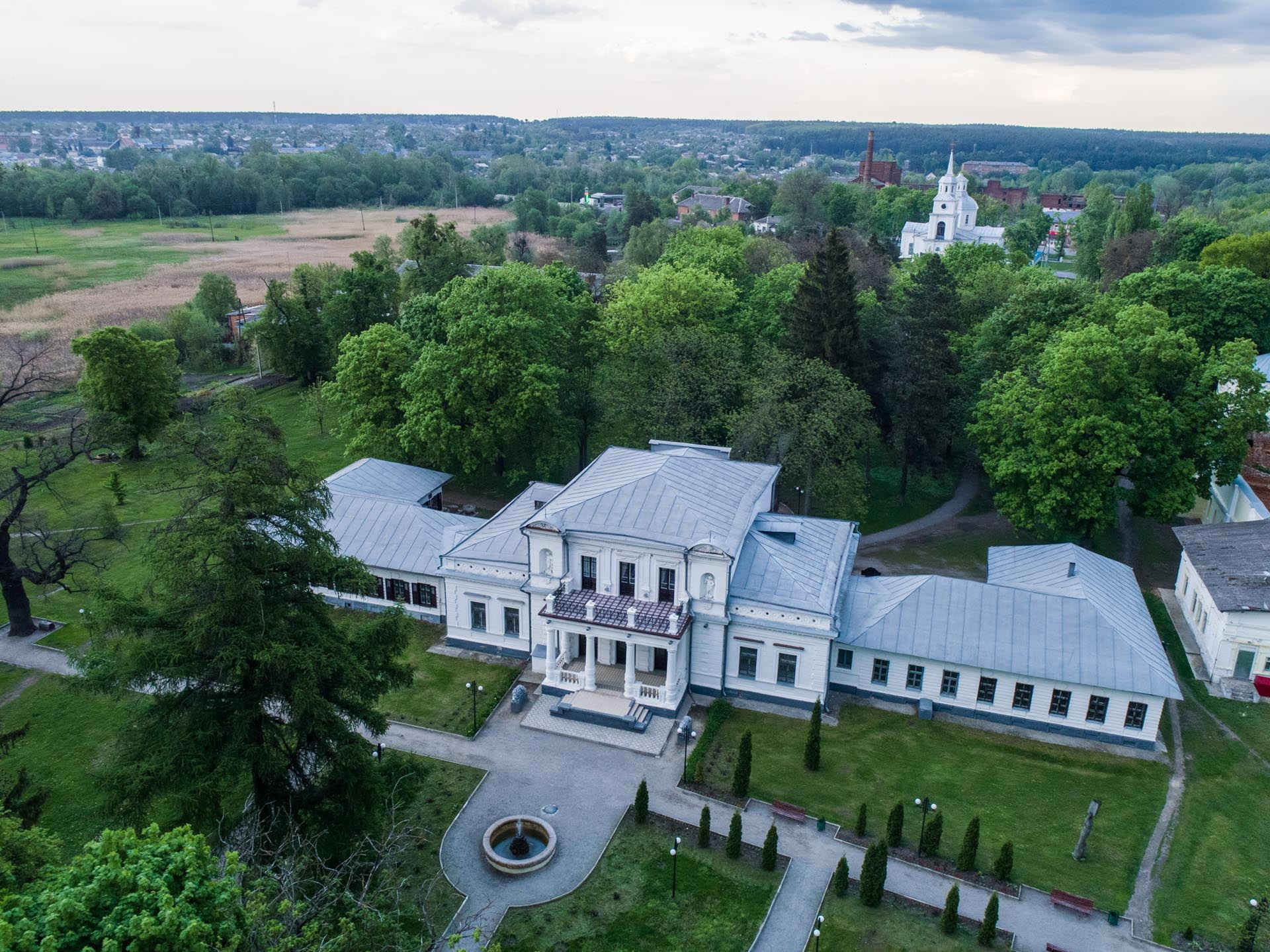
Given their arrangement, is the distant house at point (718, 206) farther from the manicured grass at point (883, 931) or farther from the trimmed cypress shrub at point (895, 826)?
the manicured grass at point (883, 931)

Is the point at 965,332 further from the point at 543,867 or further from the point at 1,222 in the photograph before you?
the point at 1,222

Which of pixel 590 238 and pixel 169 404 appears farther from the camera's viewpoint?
pixel 590 238

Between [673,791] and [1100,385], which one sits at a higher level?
[1100,385]

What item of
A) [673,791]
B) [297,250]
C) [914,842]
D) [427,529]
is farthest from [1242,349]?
[297,250]

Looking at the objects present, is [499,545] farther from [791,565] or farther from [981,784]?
[981,784]

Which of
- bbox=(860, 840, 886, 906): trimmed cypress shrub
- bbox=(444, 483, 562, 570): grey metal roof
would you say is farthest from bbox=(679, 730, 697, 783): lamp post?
bbox=(444, 483, 562, 570): grey metal roof

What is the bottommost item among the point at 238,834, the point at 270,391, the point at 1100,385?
the point at 270,391

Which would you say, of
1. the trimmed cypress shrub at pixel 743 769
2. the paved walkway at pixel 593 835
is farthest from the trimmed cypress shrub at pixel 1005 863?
the trimmed cypress shrub at pixel 743 769
